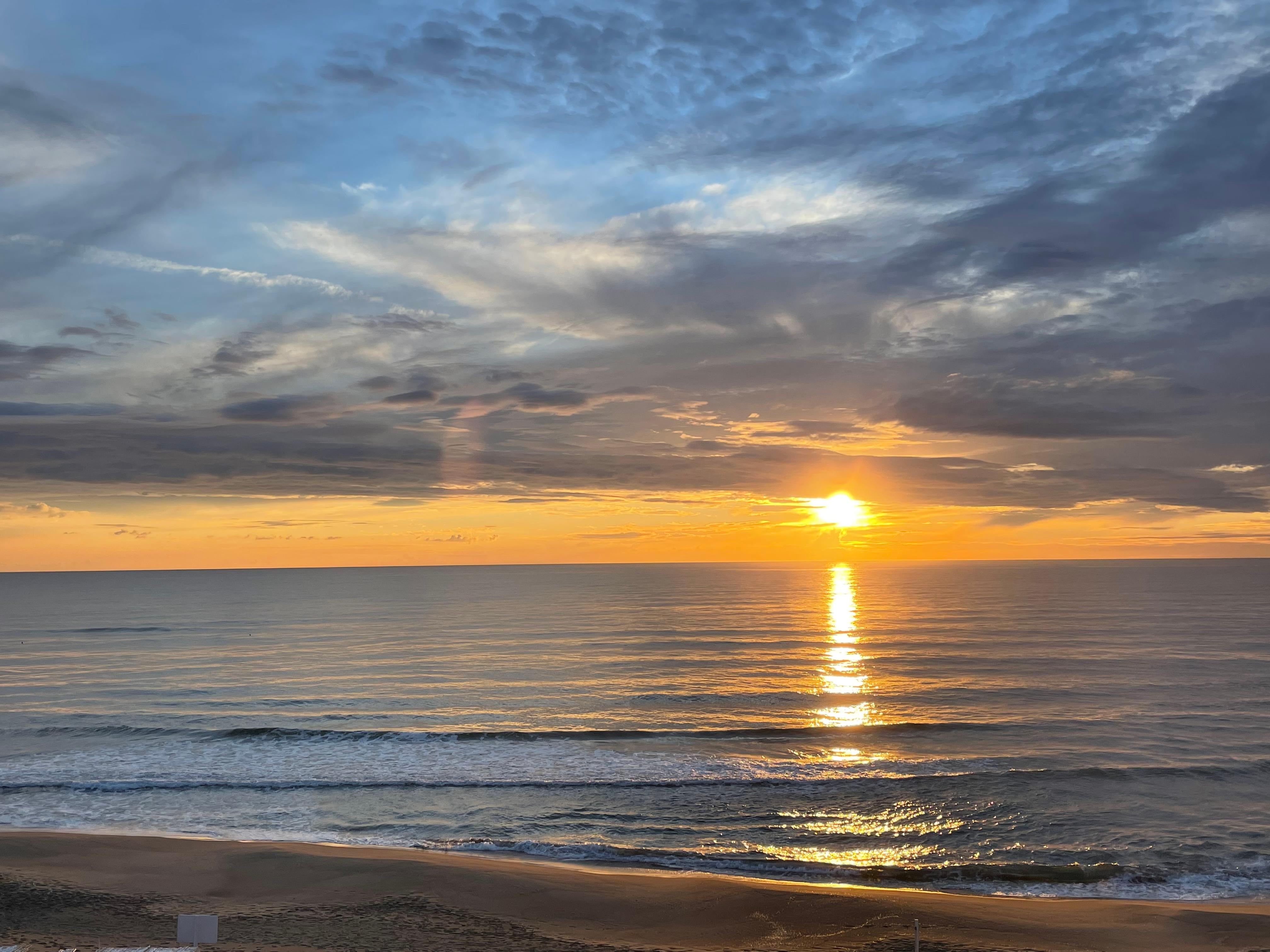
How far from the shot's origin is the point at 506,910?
59.5ft

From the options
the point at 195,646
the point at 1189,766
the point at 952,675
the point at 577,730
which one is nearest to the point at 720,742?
the point at 577,730

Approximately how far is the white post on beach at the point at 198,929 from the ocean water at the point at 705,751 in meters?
11.1

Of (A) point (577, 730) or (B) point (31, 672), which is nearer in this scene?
(A) point (577, 730)

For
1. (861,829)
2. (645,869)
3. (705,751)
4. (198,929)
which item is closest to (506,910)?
(645,869)

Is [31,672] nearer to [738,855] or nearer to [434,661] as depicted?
[434,661]

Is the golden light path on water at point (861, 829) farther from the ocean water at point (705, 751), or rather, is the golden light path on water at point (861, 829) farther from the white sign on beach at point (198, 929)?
the white sign on beach at point (198, 929)

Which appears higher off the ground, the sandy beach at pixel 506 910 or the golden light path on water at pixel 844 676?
the golden light path on water at pixel 844 676

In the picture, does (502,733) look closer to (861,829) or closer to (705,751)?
(705,751)

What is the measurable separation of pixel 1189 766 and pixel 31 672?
65970 mm

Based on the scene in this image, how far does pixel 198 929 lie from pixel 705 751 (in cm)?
2295

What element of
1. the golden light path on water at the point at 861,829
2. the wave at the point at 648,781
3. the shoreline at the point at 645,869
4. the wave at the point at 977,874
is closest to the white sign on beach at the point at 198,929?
the shoreline at the point at 645,869

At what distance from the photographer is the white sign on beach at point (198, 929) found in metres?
11.9

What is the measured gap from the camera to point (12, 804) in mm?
26484

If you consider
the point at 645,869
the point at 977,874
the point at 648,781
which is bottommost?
the point at 645,869
